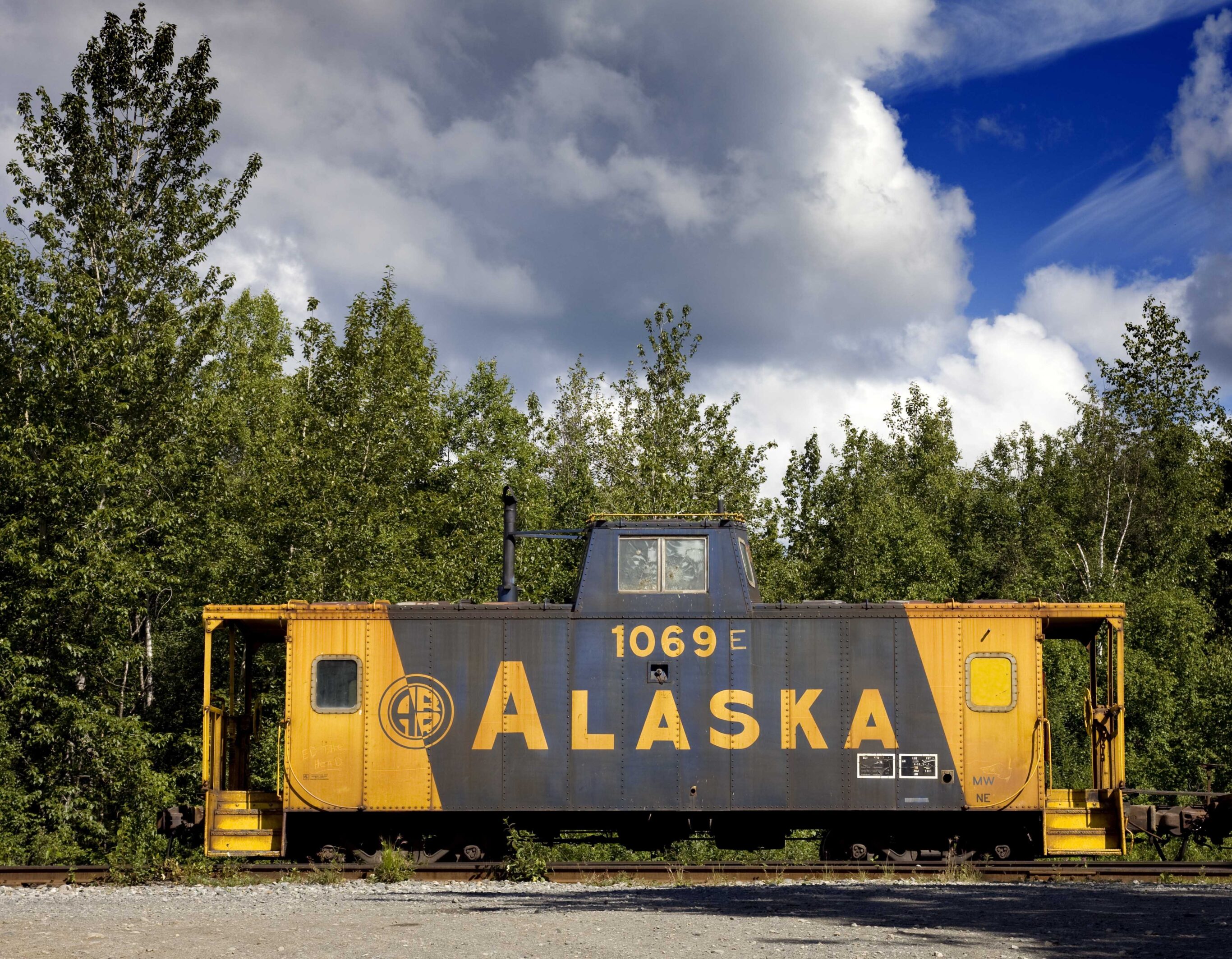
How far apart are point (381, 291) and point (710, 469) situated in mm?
11201

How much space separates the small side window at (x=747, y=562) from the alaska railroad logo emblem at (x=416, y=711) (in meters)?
4.50

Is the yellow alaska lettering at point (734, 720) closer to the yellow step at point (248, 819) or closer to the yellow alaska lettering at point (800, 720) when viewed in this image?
the yellow alaska lettering at point (800, 720)

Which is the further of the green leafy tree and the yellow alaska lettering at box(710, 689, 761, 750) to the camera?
the green leafy tree

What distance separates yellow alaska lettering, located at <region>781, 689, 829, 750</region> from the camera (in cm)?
1536

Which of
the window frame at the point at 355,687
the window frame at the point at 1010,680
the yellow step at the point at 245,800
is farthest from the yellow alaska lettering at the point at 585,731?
the window frame at the point at 1010,680

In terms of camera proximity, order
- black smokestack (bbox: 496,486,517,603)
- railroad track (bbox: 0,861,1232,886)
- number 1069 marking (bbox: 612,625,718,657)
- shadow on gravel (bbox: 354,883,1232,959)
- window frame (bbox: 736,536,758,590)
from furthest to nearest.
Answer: black smokestack (bbox: 496,486,517,603) < window frame (bbox: 736,536,758,590) < number 1069 marking (bbox: 612,625,718,657) < railroad track (bbox: 0,861,1232,886) < shadow on gravel (bbox: 354,883,1232,959)

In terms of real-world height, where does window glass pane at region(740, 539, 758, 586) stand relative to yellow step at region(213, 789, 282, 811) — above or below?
above

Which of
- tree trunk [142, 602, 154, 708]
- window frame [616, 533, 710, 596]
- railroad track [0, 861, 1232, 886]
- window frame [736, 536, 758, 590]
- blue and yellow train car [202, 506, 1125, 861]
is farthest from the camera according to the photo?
tree trunk [142, 602, 154, 708]

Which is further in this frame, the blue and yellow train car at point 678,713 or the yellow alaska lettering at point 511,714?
the yellow alaska lettering at point 511,714

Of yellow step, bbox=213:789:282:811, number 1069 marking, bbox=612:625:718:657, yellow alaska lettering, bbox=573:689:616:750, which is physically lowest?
yellow step, bbox=213:789:282:811

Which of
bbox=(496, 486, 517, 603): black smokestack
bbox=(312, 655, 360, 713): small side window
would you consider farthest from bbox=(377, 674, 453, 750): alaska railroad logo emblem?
bbox=(496, 486, 517, 603): black smokestack

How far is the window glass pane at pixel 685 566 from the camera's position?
51.2ft

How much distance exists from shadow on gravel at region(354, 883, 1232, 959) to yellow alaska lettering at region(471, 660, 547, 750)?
2.20 meters

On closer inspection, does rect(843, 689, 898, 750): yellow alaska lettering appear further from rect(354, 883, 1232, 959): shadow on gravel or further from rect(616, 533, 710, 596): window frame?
rect(616, 533, 710, 596): window frame
